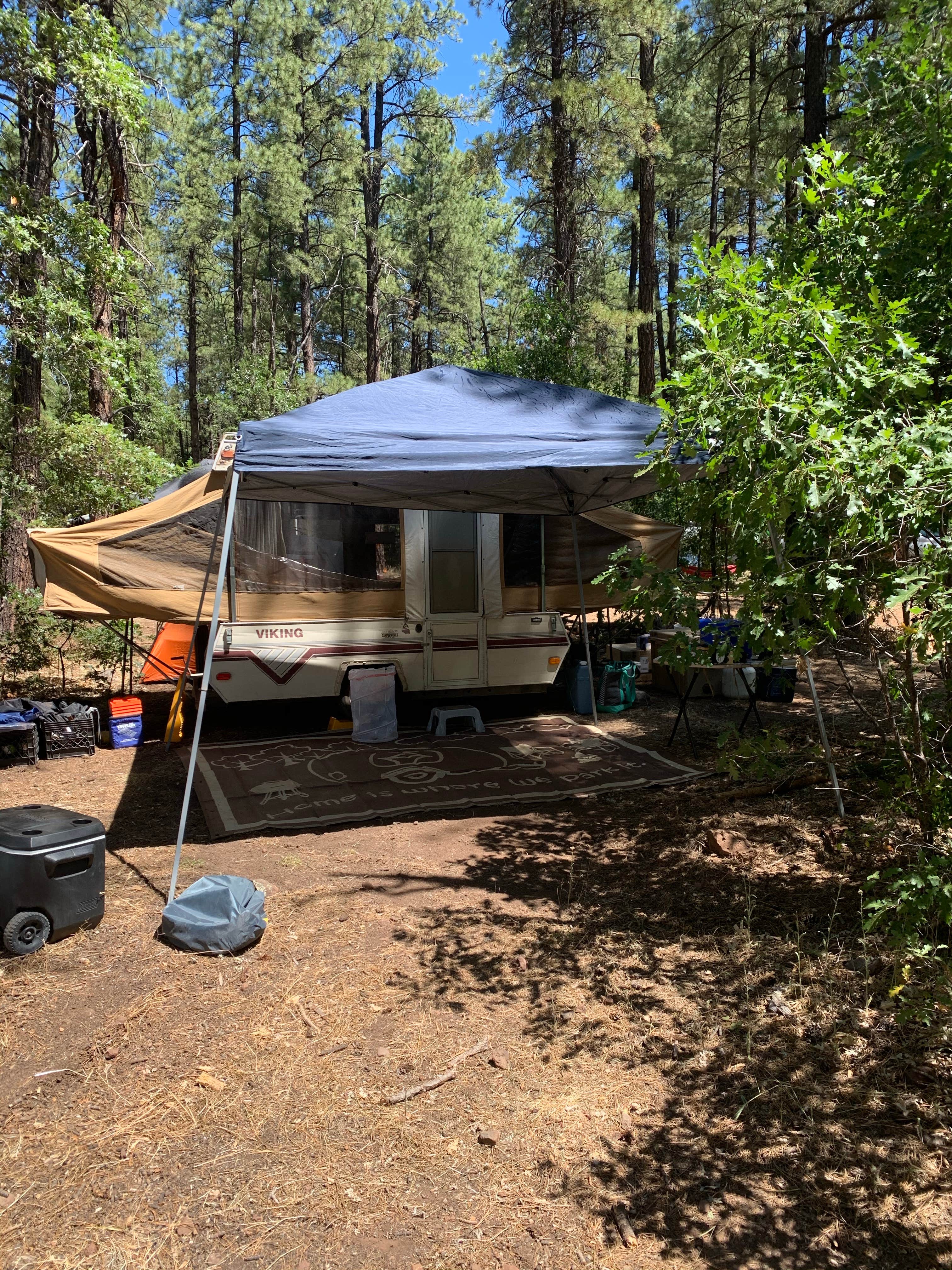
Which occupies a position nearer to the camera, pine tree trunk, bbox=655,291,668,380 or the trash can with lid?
the trash can with lid

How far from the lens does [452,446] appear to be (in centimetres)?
488

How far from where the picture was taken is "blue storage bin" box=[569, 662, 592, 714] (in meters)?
8.27

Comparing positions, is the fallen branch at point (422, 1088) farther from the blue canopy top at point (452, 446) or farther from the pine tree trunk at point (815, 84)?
the pine tree trunk at point (815, 84)

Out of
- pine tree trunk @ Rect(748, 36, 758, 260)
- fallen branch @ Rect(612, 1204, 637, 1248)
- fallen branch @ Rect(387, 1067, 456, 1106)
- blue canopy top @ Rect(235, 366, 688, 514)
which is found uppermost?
pine tree trunk @ Rect(748, 36, 758, 260)

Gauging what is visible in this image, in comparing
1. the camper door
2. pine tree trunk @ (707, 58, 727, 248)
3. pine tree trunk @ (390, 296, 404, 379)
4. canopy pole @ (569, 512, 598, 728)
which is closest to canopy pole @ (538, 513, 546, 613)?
canopy pole @ (569, 512, 598, 728)

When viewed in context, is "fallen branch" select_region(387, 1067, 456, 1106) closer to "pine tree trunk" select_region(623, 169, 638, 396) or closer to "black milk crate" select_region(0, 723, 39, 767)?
"black milk crate" select_region(0, 723, 39, 767)

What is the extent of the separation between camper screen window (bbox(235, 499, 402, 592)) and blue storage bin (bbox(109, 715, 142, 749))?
1620mm

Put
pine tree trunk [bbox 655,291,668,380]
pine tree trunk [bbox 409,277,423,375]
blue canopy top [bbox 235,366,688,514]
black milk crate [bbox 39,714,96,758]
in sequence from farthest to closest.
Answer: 1. pine tree trunk [bbox 409,277,423,375]
2. pine tree trunk [bbox 655,291,668,380]
3. black milk crate [bbox 39,714,96,758]
4. blue canopy top [bbox 235,366,688,514]

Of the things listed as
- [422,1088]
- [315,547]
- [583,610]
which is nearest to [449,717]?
[583,610]

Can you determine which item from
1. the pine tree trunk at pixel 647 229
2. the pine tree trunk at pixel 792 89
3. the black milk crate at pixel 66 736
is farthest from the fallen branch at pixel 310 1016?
the pine tree trunk at pixel 792 89

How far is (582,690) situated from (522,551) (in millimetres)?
Answer: 1530

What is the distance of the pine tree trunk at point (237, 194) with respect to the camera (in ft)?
62.7

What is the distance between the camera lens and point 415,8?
17.4 meters

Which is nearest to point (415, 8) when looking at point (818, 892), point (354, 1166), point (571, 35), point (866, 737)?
point (571, 35)
